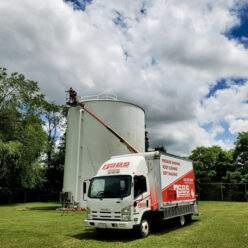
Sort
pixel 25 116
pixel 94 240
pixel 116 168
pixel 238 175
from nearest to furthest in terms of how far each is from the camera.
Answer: pixel 94 240, pixel 116 168, pixel 25 116, pixel 238 175

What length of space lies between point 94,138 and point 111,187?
12.9 metres

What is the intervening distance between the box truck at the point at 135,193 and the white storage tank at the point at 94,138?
10660 mm

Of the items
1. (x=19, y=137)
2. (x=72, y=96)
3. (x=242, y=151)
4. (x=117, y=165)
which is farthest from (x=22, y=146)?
(x=242, y=151)

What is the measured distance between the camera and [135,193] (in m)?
9.81

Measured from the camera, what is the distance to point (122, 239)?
9.74m

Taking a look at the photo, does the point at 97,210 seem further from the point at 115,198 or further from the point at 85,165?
the point at 85,165

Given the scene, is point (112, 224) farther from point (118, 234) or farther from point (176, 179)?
point (176, 179)

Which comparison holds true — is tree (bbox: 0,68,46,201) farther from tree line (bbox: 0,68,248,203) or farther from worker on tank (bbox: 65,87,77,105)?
worker on tank (bbox: 65,87,77,105)

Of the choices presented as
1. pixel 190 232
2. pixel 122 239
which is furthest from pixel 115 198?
pixel 190 232

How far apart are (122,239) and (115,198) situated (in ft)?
5.54

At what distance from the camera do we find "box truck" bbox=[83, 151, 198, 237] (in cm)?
949

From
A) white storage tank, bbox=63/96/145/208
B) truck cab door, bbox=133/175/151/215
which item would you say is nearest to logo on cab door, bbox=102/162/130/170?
truck cab door, bbox=133/175/151/215

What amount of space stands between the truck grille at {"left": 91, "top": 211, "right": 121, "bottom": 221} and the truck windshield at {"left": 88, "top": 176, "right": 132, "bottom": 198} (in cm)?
64

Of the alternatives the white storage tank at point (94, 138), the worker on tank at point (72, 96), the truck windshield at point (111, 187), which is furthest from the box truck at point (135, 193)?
the worker on tank at point (72, 96)
